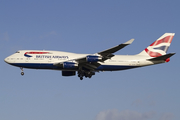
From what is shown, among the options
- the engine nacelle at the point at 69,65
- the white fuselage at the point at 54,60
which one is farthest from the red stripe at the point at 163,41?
the engine nacelle at the point at 69,65

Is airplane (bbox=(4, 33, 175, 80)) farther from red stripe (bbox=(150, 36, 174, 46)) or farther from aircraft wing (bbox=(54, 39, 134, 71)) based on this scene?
red stripe (bbox=(150, 36, 174, 46))

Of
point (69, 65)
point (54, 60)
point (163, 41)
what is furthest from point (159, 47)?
point (54, 60)

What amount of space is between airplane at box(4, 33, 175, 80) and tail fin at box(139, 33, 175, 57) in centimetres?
97

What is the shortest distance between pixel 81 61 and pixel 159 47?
52.0 feet

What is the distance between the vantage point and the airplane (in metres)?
49.8

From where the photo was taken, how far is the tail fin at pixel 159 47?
57053 millimetres

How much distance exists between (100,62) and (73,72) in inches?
253

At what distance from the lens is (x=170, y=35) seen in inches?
2318

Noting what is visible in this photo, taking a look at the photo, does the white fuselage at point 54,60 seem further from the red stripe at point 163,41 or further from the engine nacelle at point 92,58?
the red stripe at point 163,41

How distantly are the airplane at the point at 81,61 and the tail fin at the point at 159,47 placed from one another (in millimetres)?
971

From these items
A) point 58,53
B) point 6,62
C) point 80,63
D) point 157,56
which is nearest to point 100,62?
point 80,63

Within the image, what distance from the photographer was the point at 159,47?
5775 centimetres

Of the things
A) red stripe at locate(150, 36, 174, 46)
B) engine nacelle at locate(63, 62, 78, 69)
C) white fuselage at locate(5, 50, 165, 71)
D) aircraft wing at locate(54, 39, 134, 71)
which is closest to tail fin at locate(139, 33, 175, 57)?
red stripe at locate(150, 36, 174, 46)

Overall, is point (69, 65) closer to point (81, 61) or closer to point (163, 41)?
point (81, 61)
